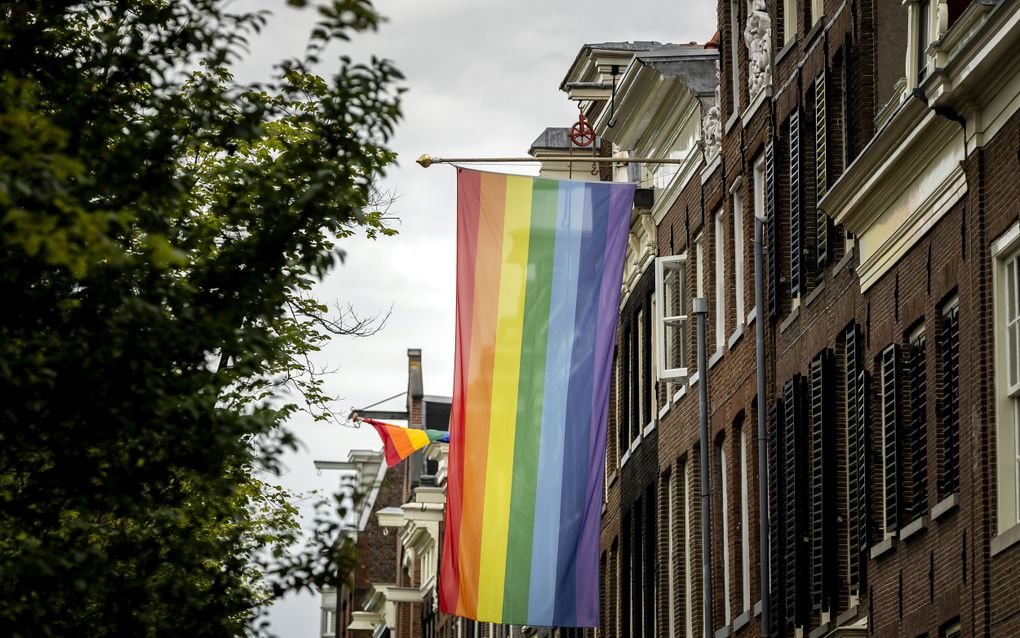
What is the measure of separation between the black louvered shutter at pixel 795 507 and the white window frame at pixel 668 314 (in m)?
7.86

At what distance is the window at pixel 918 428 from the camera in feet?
85.5

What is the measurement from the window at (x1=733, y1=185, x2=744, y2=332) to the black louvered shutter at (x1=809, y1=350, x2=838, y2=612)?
19.6 ft

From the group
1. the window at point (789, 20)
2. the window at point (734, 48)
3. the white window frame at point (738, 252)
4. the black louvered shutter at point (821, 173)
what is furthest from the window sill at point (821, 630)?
the window at point (734, 48)

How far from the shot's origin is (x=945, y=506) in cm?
2478

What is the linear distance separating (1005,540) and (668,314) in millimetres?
20198

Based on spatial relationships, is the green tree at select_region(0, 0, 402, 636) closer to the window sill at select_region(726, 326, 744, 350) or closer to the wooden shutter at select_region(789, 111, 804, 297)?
the wooden shutter at select_region(789, 111, 804, 297)

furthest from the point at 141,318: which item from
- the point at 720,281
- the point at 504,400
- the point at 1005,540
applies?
the point at 720,281

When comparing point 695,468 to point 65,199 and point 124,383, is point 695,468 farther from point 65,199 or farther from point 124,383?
point 65,199

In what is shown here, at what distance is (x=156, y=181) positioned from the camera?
16.0 meters

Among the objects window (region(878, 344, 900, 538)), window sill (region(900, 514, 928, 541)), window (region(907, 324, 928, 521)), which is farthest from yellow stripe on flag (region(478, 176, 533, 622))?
window sill (region(900, 514, 928, 541))

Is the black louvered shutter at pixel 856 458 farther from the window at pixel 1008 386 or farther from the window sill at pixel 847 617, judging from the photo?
the window at pixel 1008 386

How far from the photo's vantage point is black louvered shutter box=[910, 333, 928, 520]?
26047mm

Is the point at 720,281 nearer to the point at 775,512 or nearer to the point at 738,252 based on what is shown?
the point at 738,252

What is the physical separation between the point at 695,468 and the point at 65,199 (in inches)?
1077
